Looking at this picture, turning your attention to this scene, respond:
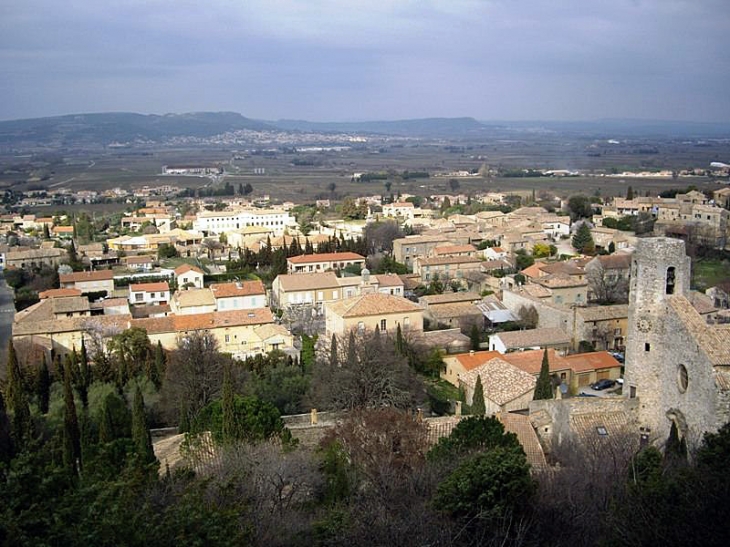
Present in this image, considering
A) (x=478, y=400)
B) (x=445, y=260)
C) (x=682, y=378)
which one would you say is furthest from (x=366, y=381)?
(x=445, y=260)

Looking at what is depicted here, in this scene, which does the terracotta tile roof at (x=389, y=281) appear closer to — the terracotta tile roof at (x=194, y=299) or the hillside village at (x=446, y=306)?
the hillside village at (x=446, y=306)

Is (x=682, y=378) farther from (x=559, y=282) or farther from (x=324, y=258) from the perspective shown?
(x=324, y=258)

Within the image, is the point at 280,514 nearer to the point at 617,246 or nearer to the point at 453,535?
the point at 453,535

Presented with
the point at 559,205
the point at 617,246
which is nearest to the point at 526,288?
A: the point at 617,246

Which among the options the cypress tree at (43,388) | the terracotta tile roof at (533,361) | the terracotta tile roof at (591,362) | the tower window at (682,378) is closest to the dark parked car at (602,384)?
the terracotta tile roof at (591,362)

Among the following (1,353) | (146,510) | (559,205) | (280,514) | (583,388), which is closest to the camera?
(146,510)

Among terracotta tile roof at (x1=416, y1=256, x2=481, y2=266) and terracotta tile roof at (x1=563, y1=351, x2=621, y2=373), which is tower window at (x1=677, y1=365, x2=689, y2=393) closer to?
terracotta tile roof at (x1=563, y1=351, x2=621, y2=373)

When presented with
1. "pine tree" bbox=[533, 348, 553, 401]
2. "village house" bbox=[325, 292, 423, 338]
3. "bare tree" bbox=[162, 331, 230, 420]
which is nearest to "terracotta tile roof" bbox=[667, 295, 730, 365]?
"pine tree" bbox=[533, 348, 553, 401]
